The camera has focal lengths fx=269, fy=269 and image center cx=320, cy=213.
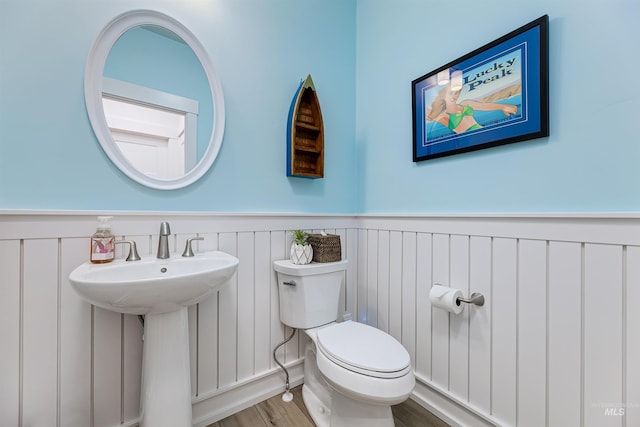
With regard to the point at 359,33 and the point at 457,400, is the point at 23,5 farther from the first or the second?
the point at 457,400

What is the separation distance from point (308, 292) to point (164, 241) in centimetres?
69

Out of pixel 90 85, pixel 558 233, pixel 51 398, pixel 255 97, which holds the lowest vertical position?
pixel 51 398

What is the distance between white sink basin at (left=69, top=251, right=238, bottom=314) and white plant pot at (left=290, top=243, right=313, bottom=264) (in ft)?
1.32

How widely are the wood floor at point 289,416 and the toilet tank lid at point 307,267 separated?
681mm

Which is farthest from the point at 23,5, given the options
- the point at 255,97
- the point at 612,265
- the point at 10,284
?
the point at 612,265

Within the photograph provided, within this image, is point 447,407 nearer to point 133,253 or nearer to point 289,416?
point 289,416

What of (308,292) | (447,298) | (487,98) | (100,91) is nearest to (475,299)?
(447,298)

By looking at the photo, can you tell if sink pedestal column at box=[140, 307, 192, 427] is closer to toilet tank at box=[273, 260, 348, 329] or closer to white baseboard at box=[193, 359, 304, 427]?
white baseboard at box=[193, 359, 304, 427]

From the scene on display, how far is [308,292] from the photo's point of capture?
1.36 metres

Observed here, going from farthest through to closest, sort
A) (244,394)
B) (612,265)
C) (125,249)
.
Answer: (244,394), (125,249), (612,265)

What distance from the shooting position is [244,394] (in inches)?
54.4

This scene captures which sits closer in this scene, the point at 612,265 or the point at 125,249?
the point at 612,265

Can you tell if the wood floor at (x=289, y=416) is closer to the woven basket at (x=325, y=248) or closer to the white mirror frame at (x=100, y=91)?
the woven basket at (x=325, y=248)

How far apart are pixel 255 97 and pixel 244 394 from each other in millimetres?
1548
